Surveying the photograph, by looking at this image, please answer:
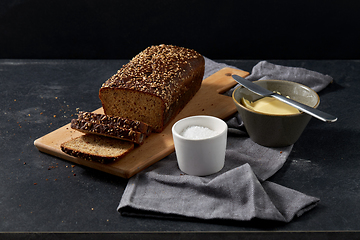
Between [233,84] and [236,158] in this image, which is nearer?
[236,158]

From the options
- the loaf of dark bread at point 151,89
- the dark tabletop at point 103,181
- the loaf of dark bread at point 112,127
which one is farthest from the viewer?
the loaf of dark bread at point 151,89

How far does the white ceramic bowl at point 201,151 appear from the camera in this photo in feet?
6.61

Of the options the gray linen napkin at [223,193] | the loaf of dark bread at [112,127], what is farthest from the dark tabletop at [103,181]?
the loaf of dark bread at [112,127]

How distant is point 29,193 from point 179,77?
1.38 meters

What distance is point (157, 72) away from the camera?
8.93ft

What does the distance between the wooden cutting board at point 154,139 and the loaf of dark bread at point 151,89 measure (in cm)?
13

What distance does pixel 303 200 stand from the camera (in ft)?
5.99

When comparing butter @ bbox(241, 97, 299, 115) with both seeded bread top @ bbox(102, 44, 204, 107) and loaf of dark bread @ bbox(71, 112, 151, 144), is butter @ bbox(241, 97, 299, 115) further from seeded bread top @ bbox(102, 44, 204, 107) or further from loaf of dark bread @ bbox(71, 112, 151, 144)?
loaf of dark bread @ bbox(71, 112, 151, 144)

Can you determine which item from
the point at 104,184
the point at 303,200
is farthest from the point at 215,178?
the point at 104,184

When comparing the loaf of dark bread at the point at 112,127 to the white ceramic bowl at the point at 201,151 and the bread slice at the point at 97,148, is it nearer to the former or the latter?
the bread slice at the point at 97,148

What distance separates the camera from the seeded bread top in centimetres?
256

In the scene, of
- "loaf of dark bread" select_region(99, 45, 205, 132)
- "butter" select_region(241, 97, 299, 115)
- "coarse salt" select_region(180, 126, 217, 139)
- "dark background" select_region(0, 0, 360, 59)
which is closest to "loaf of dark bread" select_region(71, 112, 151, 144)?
"loaf of dark bread" select_region(99, 45, 205, 132)

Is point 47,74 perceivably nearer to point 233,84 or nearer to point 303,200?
point 233,84

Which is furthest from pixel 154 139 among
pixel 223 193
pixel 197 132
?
pixel 223 193
